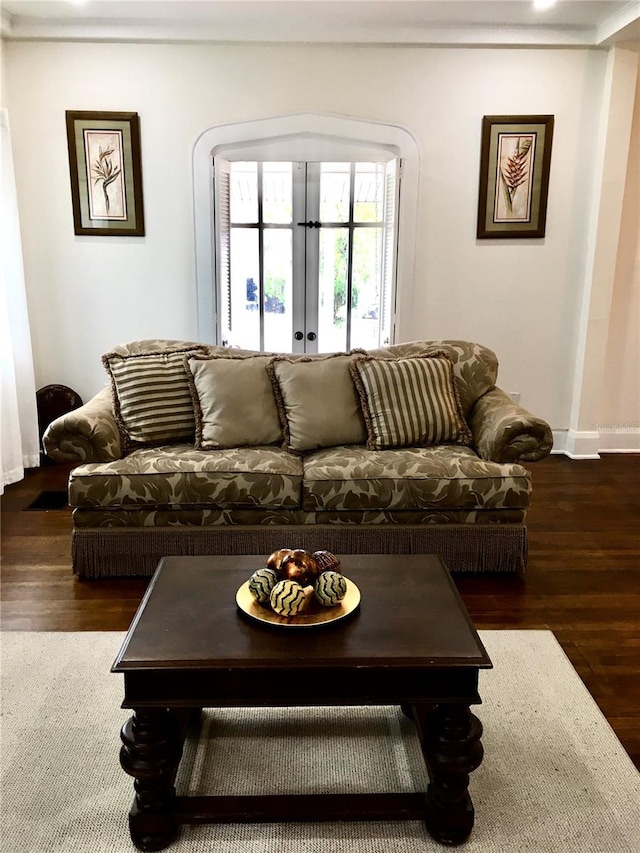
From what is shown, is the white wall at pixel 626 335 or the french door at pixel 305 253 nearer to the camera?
the french door at pixel 305 253

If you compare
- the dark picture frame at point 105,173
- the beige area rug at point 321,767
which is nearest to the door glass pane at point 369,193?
the dark picture frame at point 105,173

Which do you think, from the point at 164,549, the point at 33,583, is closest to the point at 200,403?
the point at 164,549

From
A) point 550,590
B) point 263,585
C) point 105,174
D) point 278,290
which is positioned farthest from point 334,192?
point 263,585

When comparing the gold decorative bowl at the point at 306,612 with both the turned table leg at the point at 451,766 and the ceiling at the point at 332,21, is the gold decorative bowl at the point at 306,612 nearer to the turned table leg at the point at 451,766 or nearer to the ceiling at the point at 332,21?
the turned table leg at the point at 451,766

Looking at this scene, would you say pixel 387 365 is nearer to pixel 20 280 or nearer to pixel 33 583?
pixel 33 583

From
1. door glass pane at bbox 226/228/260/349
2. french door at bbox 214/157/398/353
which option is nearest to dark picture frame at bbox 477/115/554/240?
french door at bbox 214/157/398/353

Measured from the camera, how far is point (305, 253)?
4.72m

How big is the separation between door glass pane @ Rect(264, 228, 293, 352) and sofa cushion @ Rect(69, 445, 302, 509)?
195 cm

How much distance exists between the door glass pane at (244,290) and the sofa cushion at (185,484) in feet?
6.31

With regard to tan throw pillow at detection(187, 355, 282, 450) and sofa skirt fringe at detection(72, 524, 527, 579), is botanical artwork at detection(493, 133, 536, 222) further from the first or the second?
sofa skirt fringe at detection(72, 524, 527, 579)

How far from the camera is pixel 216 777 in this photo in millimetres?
1958

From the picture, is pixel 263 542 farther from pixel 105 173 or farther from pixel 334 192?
pixel 105 173

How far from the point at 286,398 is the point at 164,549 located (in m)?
0.86

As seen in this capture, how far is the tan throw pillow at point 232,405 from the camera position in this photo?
3.27 m
